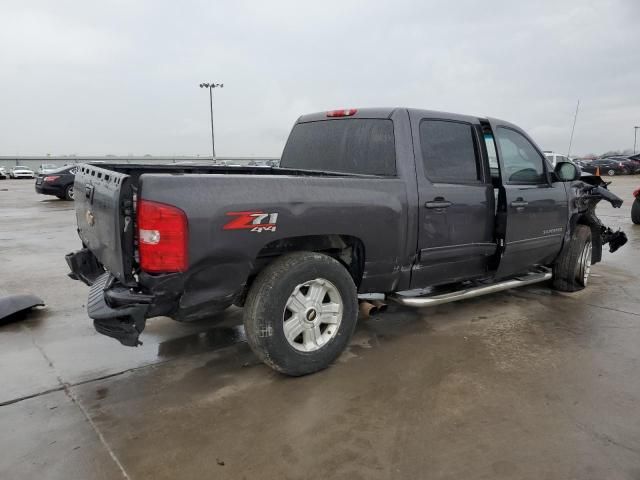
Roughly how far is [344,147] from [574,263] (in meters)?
3.13

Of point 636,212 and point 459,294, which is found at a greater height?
point 459,294

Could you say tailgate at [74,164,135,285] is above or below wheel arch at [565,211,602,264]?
above

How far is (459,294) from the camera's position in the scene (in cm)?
417

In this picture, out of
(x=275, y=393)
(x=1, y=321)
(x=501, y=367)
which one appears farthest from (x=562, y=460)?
(x=1, y=321)

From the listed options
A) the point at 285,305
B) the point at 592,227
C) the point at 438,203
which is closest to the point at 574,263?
the point at 592,227

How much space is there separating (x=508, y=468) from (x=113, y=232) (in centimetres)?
247

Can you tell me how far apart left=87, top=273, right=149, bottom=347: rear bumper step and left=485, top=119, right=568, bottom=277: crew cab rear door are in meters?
3.19

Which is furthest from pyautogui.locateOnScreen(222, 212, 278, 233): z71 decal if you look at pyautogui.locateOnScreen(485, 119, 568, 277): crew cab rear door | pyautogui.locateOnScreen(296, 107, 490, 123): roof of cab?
pyautogui.locateOnScreen(485, 119, 568, 277): crew cab rear door

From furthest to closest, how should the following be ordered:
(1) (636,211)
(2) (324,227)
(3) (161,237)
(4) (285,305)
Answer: (1) (636,211)
(2) (324,227)
(4) (285,305)
(3) (161,237)

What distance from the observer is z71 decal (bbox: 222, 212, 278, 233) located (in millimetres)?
2881

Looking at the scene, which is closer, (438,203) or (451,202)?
(438,203)

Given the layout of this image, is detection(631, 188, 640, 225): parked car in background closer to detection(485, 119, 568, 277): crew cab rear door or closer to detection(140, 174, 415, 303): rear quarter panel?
detection(485, 119, 568, 277): crew cab rear door

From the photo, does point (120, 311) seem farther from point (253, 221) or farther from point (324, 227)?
point (324, 227)

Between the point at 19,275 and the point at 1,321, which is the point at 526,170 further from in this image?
the point at 19,275
